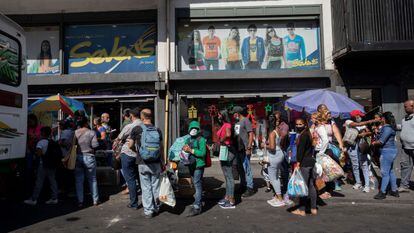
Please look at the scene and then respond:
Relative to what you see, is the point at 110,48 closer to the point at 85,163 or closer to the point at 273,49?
the point at 273,49

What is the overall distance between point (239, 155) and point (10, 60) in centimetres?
470

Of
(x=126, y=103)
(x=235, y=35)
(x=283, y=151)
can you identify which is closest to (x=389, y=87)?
(x=235, y=35)

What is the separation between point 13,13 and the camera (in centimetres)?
1270

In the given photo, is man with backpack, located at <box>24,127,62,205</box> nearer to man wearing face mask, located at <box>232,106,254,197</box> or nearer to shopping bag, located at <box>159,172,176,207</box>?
shopping bag, located at <box>159,172,176,207</box>

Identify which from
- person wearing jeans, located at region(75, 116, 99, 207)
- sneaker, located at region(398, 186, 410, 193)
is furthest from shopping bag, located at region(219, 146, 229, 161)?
sneaker, located at region(398, 186, 410, 193)

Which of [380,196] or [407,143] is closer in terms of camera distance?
[380,196]

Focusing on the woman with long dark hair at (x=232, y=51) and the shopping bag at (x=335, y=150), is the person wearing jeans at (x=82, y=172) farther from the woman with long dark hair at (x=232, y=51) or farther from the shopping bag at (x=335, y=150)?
the woman with long dark hair at (x=232, y=51)

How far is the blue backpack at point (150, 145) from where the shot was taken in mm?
6160

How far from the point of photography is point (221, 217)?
20.6ft

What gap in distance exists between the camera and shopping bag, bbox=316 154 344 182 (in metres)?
6.75

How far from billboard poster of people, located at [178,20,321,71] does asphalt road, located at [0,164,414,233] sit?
19.3 ft

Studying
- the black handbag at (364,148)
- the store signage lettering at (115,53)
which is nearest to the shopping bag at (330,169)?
the black handbag at (364,148)

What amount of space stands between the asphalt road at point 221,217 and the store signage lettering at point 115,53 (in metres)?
6.24

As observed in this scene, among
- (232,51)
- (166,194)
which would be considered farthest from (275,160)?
(232,51)
